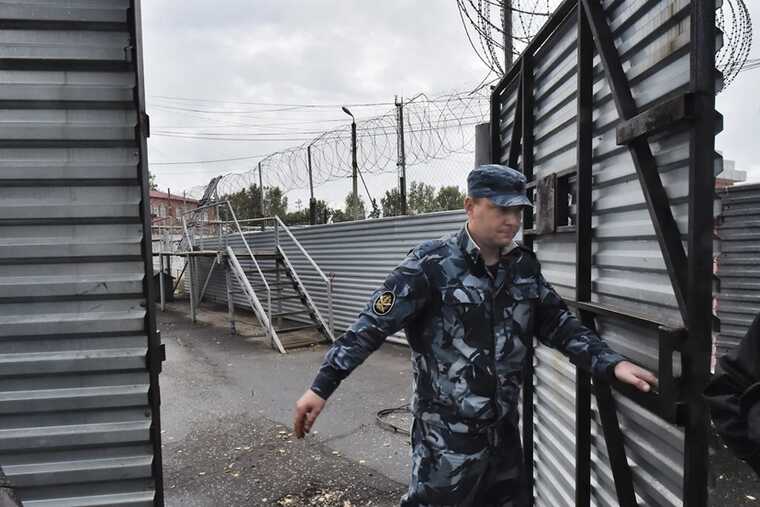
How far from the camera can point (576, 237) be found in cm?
200

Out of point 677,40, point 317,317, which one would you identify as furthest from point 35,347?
point 317,317

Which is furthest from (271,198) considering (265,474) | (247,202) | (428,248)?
(428,248)

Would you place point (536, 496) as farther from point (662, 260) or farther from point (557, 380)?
point (662, 260)

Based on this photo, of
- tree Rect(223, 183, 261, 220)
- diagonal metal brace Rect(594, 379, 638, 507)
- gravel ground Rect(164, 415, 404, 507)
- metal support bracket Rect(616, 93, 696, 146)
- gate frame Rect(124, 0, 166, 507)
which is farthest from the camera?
tree Rect(223, 183, 261, 220)

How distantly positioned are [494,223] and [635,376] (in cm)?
72

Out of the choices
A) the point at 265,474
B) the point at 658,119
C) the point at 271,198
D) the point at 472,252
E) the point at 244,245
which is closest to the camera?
the point at 658,119

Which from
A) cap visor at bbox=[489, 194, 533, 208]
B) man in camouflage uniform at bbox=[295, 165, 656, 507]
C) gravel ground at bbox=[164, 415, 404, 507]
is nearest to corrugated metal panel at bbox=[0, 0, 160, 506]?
man in camouflage uniform at bbox=[295, 165, 656, 507]

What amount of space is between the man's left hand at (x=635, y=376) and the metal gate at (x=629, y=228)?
0.03 m

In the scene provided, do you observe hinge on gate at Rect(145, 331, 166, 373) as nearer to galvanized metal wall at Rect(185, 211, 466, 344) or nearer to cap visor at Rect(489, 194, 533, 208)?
cap visor at Rect(489, 194, 533, 208)

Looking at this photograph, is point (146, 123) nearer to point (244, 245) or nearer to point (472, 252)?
point (472, 252)

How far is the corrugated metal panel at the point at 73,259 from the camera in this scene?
6.52ft

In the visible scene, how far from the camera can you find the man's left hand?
5.00 feet

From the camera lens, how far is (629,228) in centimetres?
170

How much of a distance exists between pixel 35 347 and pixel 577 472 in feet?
7.08
